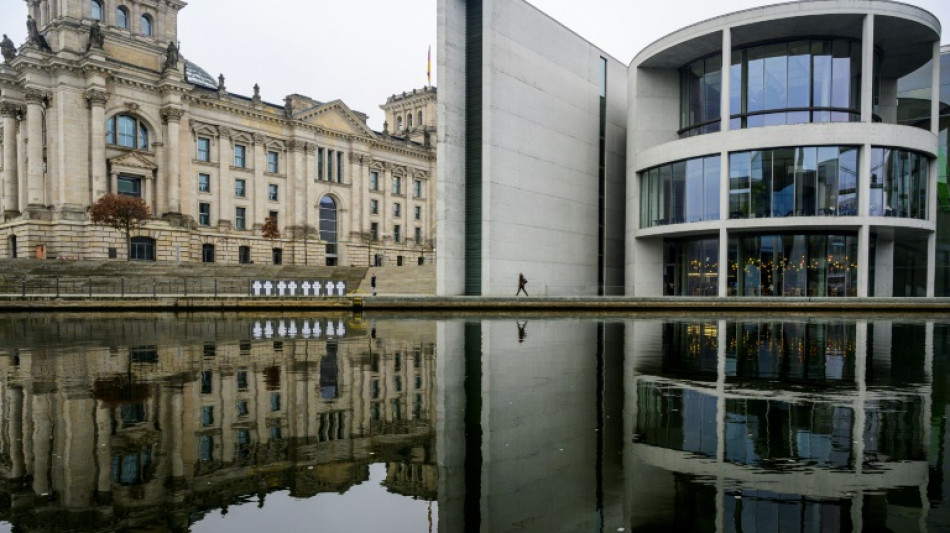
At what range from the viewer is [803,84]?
3356 cm

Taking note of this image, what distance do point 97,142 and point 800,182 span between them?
58.6 metres

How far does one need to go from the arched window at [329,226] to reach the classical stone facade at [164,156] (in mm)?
158

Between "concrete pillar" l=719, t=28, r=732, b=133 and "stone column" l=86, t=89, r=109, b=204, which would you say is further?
"stone column" l=86, t=89, r=109, b=204

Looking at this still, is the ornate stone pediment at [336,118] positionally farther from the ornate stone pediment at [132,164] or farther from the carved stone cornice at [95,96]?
the carved stone cornice at [95,96]

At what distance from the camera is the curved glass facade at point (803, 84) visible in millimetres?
33469

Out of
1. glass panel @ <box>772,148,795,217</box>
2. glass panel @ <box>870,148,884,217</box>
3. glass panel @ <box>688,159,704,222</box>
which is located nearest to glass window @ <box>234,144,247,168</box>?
glass panel @ <box>688,159,704,222</box>

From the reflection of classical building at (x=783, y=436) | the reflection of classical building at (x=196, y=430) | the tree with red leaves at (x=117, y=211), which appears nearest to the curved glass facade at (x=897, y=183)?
the reflection of classical building at (x=783, y=436)

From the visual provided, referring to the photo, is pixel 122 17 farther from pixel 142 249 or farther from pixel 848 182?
pixel 848 182

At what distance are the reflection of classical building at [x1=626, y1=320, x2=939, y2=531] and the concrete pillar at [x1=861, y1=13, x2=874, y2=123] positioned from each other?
2539 cm

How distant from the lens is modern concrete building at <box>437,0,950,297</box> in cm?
Answer: 3219

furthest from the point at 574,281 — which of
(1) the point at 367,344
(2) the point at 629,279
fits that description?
(1) the point at 367,344

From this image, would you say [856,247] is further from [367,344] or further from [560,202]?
[367,344]

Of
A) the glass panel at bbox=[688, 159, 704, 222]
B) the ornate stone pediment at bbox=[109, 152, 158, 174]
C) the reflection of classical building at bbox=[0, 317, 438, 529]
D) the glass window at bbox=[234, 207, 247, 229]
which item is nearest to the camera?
the reflection of classical building at bbox=[0, 317, 438, 529]

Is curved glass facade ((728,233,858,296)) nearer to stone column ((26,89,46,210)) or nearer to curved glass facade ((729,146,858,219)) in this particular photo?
curved glass facade ((729,146,858,219))
